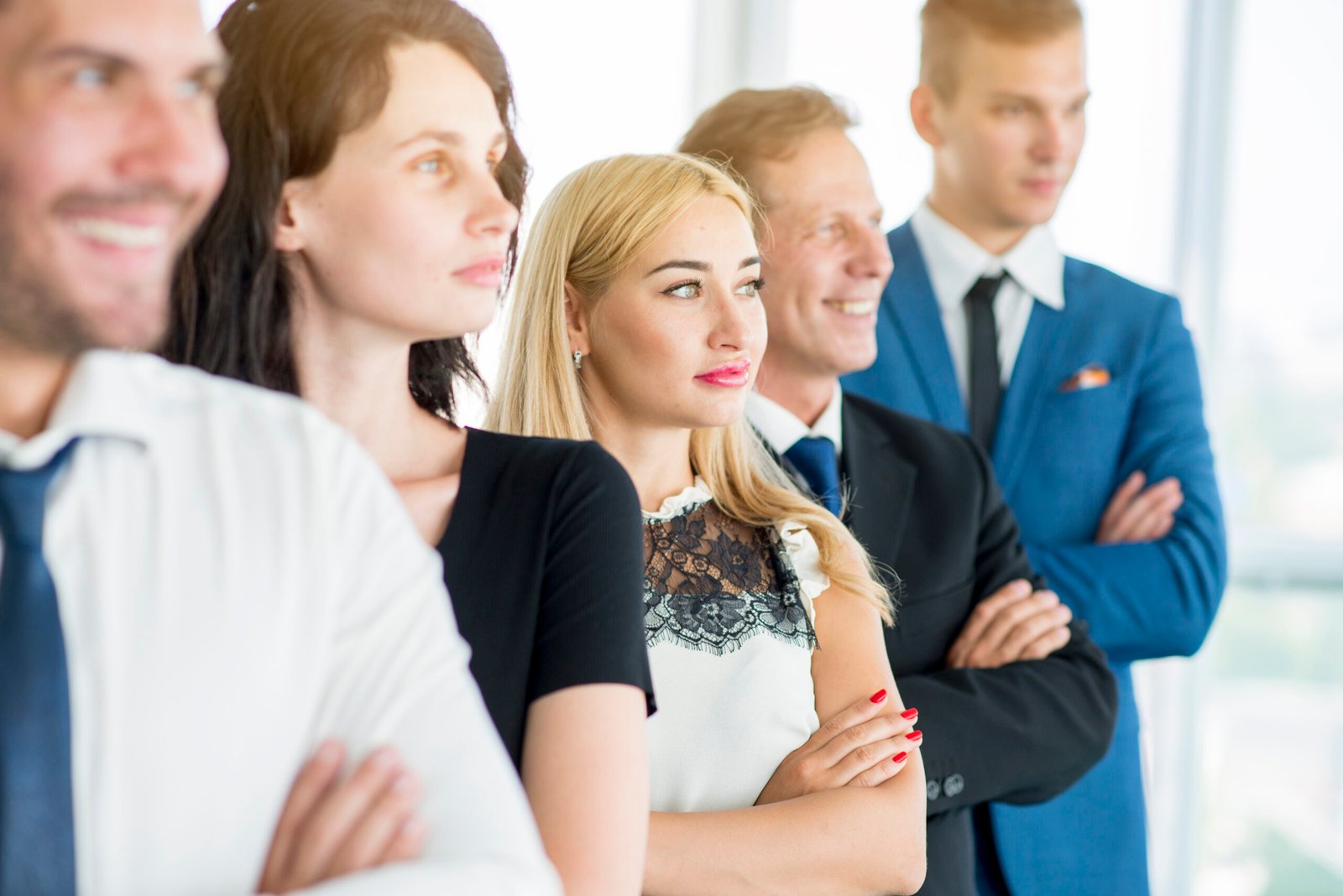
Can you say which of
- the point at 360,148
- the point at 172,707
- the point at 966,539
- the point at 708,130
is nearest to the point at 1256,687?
the point at 966,539

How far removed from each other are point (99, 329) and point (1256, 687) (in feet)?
14.1

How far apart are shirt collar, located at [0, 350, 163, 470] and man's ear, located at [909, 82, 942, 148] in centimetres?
235

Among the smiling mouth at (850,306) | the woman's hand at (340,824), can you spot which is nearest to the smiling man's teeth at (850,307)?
the smiling mouth at (850,306)

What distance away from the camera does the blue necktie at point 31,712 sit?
948mm

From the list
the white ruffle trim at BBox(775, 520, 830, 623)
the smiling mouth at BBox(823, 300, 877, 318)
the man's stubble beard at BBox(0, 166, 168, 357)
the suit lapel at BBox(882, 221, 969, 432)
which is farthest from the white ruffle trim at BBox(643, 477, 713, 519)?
the man's stubble beard at BBox(0, 166, 168, 357)

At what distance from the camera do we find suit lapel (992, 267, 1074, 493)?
282 cm

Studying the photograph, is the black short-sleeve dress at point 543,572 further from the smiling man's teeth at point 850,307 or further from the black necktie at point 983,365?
the black necktie at point 983,365

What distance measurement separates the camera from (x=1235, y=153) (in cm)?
448

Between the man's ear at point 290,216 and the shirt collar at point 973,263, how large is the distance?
1668 millimetres

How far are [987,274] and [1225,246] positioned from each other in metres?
1.87

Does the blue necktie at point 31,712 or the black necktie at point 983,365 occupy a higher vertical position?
the black necktie at point 983,365

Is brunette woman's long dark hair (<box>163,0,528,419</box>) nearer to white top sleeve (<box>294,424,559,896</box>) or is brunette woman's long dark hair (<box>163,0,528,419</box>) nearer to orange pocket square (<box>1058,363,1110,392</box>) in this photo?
white top sleeve (<box>294,424,559,896</box>)

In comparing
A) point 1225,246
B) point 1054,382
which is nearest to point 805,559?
point 1054,382

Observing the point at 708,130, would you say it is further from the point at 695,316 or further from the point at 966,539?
the point at 966,539
